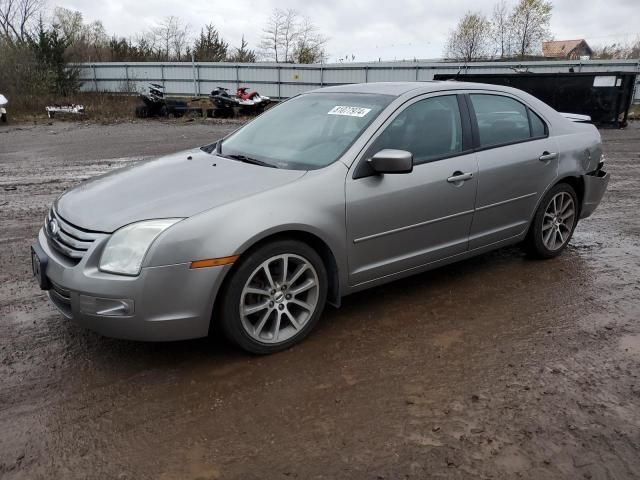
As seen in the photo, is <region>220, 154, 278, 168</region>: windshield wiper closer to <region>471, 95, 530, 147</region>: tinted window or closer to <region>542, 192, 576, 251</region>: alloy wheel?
<region>471, 95, 530, 147</region>: tinted window

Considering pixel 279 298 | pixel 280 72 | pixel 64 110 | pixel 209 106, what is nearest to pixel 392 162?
pixel 279 298

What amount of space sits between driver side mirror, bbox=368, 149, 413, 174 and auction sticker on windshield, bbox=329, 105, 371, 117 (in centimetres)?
52

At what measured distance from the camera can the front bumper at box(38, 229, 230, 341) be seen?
286 centimetres

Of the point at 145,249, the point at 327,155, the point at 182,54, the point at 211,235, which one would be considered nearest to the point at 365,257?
the point at 327,155

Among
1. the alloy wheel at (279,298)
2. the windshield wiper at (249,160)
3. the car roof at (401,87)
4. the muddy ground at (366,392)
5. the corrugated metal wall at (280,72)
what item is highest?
the corrugated metal wall at (280,72)

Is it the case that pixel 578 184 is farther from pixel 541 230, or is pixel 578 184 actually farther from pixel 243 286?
pixel 243 286

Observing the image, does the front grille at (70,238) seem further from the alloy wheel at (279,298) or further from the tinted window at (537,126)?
the tinted window at (537,126)

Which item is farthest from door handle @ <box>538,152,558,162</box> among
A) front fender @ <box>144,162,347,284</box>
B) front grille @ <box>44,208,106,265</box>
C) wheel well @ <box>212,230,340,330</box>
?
front grille @ <box>44,208,106,265</box>

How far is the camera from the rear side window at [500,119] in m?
4.32

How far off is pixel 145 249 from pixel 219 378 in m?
0.86

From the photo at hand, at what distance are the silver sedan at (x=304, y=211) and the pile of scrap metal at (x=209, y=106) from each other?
55.7 ft

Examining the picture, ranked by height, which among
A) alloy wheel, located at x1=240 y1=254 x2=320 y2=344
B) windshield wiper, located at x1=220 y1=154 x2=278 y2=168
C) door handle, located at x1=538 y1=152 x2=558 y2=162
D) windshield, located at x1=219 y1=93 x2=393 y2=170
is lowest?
alloy wheel, located at x1=240 y1=254 x2=320 y2=344

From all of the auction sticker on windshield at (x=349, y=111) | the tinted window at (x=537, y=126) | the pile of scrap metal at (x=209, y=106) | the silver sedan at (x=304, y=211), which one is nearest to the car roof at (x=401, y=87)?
the silver sedan at (x=304, y=211)

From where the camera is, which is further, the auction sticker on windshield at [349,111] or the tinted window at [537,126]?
the tinted window at [537,126]
